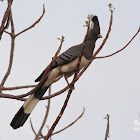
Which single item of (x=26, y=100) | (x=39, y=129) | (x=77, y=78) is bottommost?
(x=39, y=129)

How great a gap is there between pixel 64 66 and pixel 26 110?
882 mm

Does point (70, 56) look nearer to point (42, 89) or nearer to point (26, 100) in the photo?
point (42, 89)

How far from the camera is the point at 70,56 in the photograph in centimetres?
378

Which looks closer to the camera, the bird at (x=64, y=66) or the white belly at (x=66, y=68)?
the bird at (x=64, y=66)

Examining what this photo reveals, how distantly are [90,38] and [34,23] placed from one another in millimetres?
1410

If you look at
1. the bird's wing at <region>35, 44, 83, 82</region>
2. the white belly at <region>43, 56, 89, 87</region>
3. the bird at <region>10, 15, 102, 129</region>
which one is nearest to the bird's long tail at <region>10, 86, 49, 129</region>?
the bird at <region>10, 15, 102, 129</region>

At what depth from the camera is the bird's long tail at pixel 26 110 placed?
Answer: 3082 millimetres

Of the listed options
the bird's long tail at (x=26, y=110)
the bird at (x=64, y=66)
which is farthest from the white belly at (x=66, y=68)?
the bird's long tail at (x=26, y=110)

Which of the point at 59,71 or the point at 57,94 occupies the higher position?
the point at 59,71

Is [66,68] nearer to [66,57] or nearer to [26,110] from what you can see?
[66,57]

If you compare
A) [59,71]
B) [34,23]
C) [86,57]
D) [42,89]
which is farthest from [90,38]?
[34,23]

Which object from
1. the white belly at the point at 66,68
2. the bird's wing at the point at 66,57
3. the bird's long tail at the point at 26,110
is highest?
the bird's wing at the point at 66,57

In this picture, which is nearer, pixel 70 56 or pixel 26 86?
pixel 26 86

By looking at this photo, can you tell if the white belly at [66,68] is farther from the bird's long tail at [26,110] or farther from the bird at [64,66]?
the bird's long tail at [26,110]
